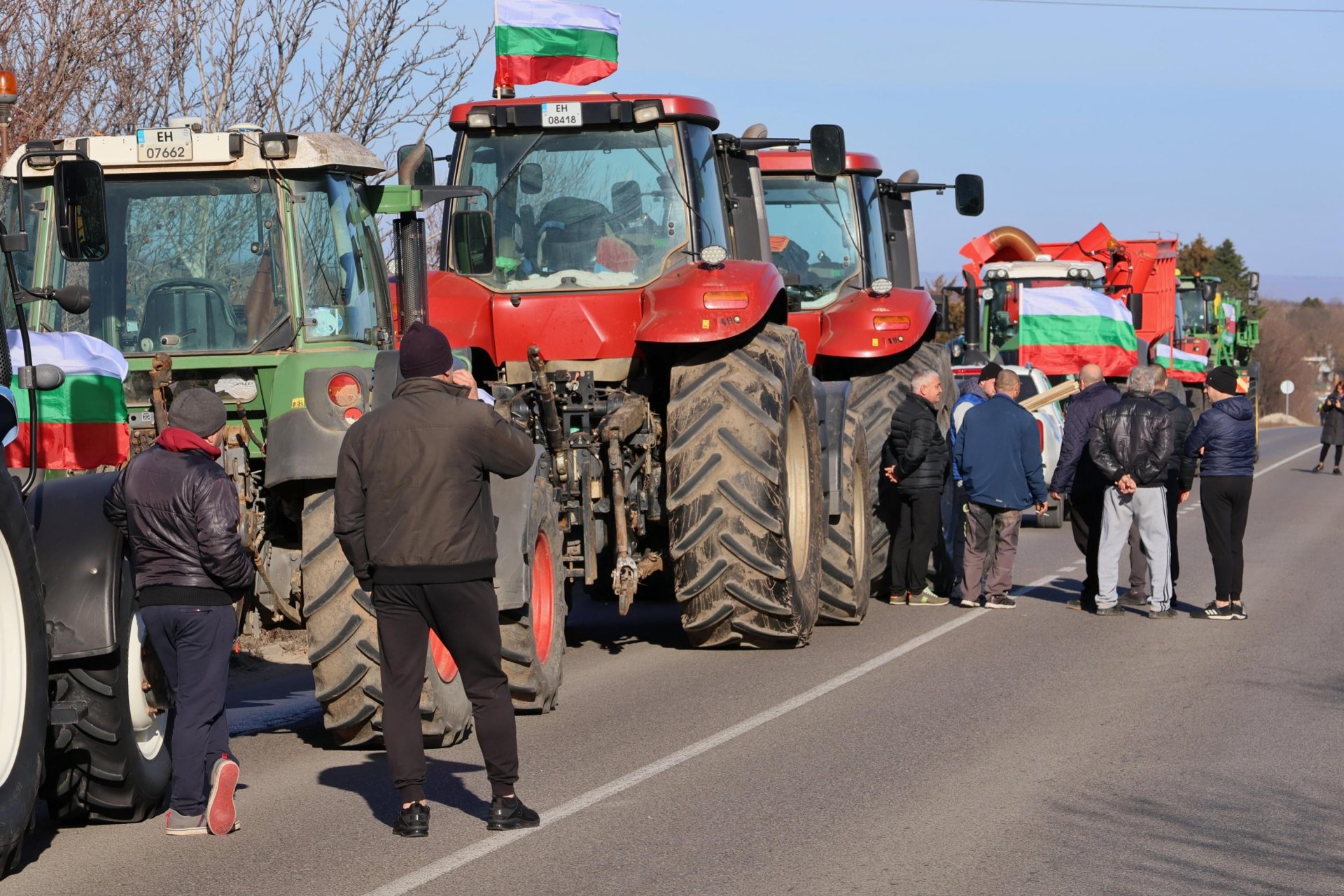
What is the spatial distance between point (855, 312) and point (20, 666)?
899cm

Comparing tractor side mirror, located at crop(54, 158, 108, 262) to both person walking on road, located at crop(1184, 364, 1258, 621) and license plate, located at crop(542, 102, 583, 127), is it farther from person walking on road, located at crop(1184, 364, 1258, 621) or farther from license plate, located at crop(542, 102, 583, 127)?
person walking on road, located at crop(1184, 364, 1258, 621)

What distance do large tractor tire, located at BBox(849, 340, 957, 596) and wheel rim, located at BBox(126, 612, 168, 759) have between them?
750 centimetres

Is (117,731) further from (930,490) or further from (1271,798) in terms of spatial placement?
(930,490)

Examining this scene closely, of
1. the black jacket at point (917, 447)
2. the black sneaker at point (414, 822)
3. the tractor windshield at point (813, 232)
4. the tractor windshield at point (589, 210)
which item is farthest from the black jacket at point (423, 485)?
the tractor windshield at point (813, 232)

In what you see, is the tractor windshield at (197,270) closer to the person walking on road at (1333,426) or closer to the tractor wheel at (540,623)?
the tractor wheel at (540,623)

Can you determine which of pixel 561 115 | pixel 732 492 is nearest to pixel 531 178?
pixel 561 115

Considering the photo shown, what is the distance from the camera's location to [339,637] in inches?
313

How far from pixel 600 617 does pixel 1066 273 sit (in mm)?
14774

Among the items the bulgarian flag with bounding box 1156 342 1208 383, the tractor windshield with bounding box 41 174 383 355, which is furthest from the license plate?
the bulgarian flag with bounding box 1156 342 1208 383

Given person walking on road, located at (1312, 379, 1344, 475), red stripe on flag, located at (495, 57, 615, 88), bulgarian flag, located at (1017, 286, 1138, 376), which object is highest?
red stripe on flag, located at (495, 57, 615, 88)

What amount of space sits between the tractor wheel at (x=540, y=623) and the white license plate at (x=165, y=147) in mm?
2303

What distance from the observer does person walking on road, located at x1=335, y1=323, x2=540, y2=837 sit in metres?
6.73

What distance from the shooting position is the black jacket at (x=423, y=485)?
6.72 m

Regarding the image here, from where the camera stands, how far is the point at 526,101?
36.9 ft
